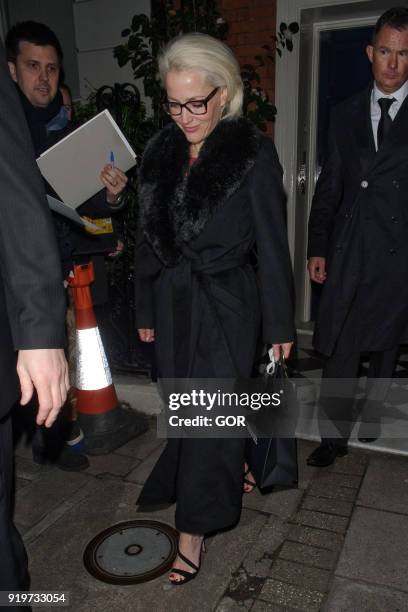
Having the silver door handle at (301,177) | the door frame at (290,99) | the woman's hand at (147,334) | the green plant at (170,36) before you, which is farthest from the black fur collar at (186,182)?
the silver door handle at (301,177)

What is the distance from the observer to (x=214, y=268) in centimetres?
247

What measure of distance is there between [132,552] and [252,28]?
4.60m

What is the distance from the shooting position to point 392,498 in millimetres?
3072

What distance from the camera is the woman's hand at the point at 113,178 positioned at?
129 inches

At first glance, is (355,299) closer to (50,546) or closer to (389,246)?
(389,246)

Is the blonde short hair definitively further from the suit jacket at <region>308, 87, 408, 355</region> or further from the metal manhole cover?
the metal manhole cover

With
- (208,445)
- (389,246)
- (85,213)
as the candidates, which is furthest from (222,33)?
(208,445)

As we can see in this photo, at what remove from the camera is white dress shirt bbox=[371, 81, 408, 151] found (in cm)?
311

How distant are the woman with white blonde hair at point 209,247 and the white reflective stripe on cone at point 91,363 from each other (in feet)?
3.81

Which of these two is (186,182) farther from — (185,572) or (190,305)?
(185,572)

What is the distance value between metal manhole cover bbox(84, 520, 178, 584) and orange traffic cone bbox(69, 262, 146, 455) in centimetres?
86

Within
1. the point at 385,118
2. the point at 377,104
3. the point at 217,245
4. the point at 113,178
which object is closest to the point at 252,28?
the point at 377,104

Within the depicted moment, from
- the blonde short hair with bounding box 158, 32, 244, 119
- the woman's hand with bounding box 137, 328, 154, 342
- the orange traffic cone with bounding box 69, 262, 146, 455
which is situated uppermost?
the blonde short hair with bounding box 158, 32, 244, 119

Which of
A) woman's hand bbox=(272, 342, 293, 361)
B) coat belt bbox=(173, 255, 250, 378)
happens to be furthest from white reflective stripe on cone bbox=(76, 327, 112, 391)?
woman's hand bbox=(272, 342, 293, 361)
